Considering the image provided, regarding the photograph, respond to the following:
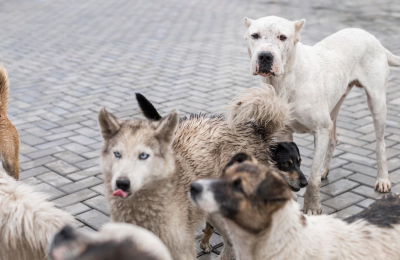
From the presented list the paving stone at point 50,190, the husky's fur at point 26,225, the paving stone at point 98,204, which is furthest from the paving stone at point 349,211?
the paving stone at point 50,190

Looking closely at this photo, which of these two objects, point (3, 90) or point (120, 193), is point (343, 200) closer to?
point (120, 193)

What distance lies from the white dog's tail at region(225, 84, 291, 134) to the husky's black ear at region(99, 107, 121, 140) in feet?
3.74

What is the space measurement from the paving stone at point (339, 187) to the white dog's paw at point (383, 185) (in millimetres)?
245

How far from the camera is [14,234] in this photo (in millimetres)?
3275

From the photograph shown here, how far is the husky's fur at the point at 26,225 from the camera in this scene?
Answer: 327cm

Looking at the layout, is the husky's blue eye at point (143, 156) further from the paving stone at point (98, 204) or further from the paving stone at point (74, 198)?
the paving stone at point (74, 198)

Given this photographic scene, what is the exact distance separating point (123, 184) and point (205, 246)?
5.24 feet

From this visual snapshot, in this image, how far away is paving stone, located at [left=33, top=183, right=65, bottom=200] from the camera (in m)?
5.50

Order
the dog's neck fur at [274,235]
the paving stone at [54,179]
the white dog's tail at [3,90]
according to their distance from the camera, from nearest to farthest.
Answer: the dog's neck fur at [274,235], the white dog's tail at [3,90], the paving stone at [54,179]

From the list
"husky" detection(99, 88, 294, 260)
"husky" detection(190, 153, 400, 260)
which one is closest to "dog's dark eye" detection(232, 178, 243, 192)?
"husky" detection(190, 153, 400, 260)

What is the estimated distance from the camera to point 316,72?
5137 mm

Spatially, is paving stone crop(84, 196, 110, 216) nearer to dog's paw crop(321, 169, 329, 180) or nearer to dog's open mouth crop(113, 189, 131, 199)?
dog's open mouth crop(113, 189, 131, 199)

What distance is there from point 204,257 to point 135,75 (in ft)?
20.6

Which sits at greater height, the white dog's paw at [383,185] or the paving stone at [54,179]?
the white dog's paw at [383,185]
